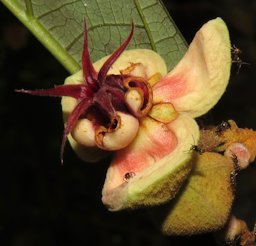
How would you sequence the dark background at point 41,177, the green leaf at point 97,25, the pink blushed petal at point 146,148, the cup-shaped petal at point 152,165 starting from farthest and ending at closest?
the dark background at point 41,177, the green leaf at point 97,25, the pink blushed petal at point 146,148, the cup-shaped petal at point 152,165

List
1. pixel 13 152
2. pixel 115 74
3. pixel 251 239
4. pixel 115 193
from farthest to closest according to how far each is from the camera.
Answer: pixel 13 152 → pixel 251 239 → pixel 115 74 → pixel 115 193

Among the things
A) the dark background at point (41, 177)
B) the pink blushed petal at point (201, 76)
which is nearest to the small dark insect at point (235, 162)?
the pink blushed petal at point (201, 76)

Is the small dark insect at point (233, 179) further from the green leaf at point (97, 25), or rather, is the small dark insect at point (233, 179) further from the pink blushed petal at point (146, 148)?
the green leaf at point (97, 25)

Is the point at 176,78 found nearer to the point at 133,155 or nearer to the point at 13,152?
the point at 133,155

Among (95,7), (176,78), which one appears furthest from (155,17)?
(176,78)

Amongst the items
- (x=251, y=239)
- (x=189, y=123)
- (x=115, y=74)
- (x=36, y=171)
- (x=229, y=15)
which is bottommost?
(x=229, y=15)
